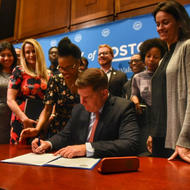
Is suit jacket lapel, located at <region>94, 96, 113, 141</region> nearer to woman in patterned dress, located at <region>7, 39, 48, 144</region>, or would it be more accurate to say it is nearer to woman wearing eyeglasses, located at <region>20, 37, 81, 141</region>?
woman wearing eyeglasses, located at <region>20, 37, 81, 141</region>

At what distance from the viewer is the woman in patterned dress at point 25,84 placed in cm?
194

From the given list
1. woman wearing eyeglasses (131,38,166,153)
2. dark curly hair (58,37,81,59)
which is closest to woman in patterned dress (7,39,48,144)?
dark curly hair (58,37,81,59)

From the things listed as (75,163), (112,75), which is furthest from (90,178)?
(112,75)

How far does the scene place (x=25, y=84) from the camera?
1.96 m

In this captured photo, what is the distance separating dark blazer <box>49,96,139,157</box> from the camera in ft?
3.98

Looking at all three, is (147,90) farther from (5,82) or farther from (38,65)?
(5,82)

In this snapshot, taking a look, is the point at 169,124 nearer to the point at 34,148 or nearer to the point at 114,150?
the point at 114,150

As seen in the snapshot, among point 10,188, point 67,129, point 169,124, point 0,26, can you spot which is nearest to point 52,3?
point 0,26

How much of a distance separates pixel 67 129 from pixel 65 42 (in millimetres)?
624

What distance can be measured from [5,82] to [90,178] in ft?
5.99

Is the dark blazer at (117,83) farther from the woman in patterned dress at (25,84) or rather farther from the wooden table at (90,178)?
the wooden table at (90,178)

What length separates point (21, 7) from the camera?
540cm

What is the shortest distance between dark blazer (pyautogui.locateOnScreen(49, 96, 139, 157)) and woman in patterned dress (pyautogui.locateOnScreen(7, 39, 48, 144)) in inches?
21.1

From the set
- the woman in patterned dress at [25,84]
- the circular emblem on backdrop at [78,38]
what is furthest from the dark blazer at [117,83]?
the circular emblem on backdrop at [78,38]
